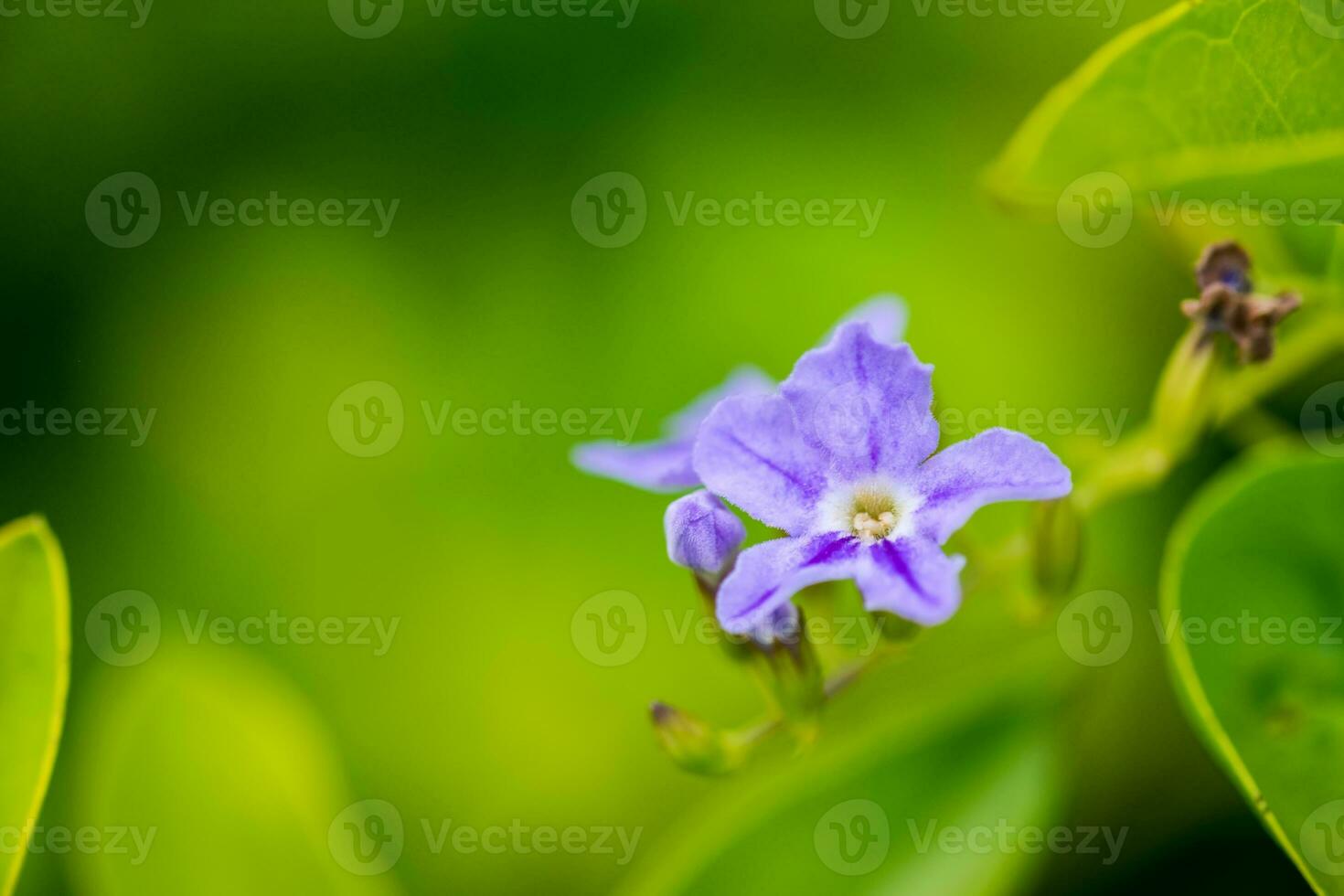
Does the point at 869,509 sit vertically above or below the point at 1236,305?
below

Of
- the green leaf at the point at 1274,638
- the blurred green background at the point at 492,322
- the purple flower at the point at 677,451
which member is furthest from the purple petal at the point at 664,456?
the blurred green background at the point at 492,322

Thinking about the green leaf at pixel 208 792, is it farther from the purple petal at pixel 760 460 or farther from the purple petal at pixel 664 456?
the purple petal at pixel 760 460

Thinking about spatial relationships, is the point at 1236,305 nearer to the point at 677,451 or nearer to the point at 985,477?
the point at 985,477

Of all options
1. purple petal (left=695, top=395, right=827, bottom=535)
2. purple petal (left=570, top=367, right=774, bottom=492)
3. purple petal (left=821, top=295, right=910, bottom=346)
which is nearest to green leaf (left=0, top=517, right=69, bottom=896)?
purple petal (left=570, top=367, right=774, bottom=492)

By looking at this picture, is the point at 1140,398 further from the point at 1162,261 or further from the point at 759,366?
the point at 759,366

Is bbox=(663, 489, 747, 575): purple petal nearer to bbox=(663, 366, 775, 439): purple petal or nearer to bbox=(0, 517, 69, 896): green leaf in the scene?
bbox=(663, 366, 775, 439): purple petal

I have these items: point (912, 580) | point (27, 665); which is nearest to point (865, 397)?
point (912, 580)
